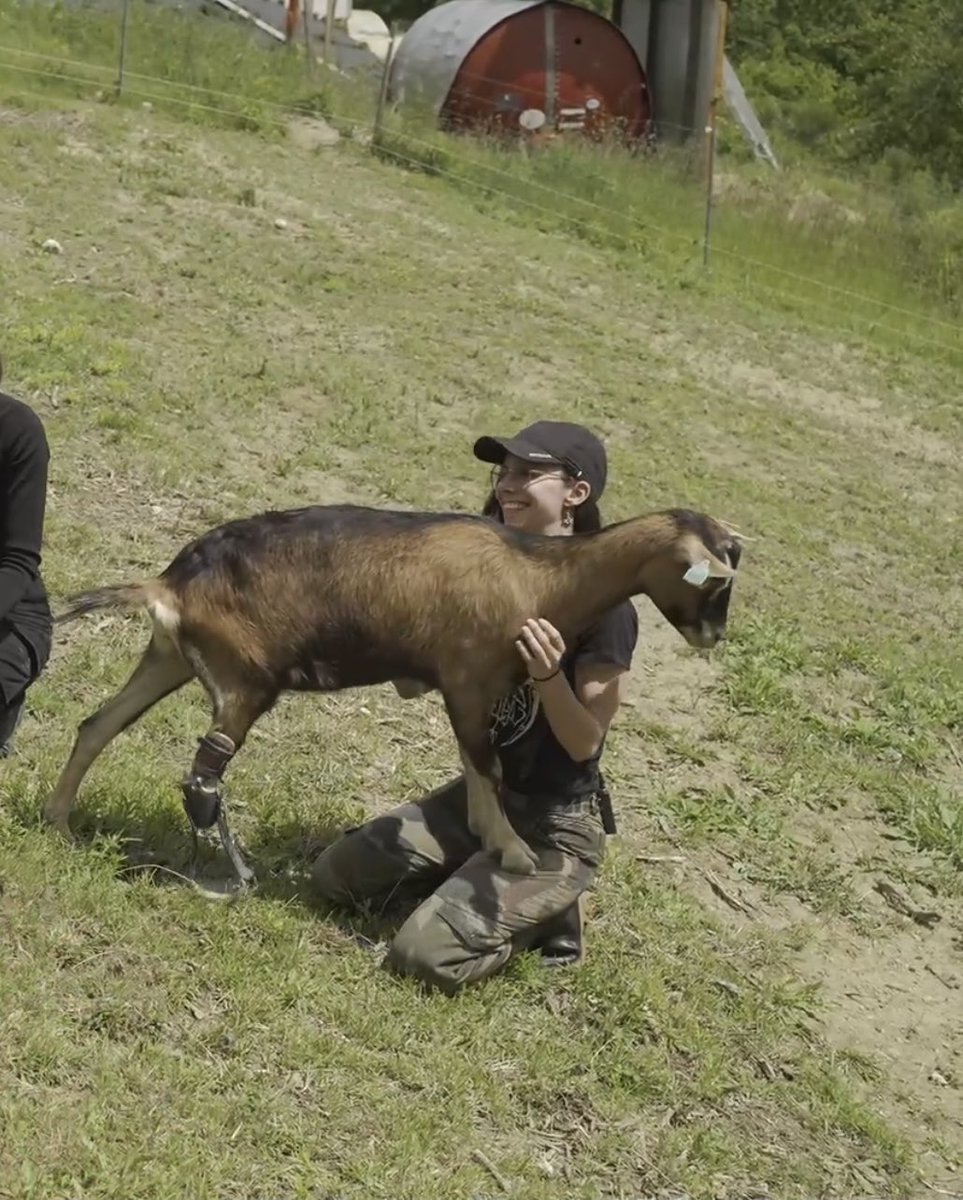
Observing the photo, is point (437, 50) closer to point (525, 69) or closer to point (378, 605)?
point (525, 69)

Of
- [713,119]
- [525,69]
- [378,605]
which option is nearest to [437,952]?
[378,605]

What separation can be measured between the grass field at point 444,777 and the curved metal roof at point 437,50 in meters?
5.49

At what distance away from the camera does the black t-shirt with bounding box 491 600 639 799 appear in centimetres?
445

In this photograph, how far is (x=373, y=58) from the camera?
74.7ft

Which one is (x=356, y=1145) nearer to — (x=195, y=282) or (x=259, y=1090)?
(x=259, y=1090)

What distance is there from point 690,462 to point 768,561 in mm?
1514

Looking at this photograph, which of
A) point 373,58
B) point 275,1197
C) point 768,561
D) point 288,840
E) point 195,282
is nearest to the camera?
point 275,1197

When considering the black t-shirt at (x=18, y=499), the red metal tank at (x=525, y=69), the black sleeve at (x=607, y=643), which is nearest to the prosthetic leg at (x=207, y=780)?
the black t-shirt at (x=18, y=499)

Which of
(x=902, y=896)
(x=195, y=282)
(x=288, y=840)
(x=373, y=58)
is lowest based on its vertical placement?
(x=902, y=896)

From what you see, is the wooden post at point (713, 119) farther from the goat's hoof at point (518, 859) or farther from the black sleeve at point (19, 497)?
the goat's hoof at point (518, 859)

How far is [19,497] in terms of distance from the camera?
4.59 meters

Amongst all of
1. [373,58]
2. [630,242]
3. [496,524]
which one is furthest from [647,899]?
[373,58]

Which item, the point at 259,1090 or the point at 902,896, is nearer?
the point at 259,1090

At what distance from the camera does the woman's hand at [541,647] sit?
410 centimetres
